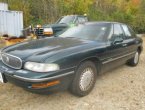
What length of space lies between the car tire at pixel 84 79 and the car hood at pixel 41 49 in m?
0.44

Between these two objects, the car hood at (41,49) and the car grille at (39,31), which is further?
the car grille at (39,31)

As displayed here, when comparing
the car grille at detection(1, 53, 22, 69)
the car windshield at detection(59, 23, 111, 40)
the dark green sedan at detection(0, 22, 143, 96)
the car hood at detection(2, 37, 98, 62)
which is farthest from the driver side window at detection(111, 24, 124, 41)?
the car grille at detection(1, 53, 22, 69)

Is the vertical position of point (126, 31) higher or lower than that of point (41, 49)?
higher

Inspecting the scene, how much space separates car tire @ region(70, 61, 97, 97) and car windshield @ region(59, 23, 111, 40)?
76cm

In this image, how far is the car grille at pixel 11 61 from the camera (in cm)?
349

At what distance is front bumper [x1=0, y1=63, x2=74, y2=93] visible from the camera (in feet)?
10.7

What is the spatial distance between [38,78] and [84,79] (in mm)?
1084

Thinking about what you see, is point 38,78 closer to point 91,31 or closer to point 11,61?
point 11,61

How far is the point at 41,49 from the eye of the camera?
3.72 m

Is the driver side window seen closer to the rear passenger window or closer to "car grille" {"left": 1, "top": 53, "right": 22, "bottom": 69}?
the rear passenger window

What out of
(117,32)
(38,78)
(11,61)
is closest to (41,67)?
(38,78)

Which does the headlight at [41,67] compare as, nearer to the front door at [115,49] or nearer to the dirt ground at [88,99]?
the dirt ground at [88,99]

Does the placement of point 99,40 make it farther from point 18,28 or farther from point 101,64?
point 18,28

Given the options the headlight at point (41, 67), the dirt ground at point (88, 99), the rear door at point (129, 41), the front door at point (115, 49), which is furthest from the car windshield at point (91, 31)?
the headlight at point (41, 67)
